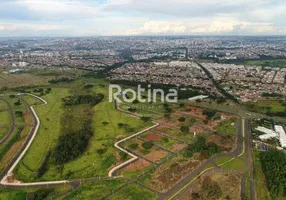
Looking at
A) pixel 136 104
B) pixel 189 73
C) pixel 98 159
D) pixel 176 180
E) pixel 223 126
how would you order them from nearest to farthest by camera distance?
pixel 176 180, pixel 98 159, pixel 223 126, pixel 136 104, pixel 189 73

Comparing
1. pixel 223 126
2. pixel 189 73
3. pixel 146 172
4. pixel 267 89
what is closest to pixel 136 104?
pixel 223 126

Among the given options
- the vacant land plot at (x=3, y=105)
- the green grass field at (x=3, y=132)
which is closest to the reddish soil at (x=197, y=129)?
the green grass field at (x=3, y=132)

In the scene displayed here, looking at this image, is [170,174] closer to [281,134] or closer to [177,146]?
[177,146]

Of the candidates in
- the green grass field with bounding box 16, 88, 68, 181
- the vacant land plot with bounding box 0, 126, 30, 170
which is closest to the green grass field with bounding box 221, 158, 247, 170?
the green grass field with bounding box 16, 88, 68, 181

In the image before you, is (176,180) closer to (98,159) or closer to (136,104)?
(98,159)

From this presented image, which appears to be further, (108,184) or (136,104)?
(136,104)

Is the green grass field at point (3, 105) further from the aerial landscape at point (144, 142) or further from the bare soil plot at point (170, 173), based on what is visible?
the bare soil plot at point (170, 173)
